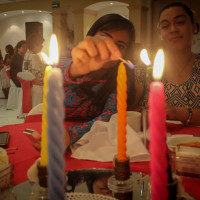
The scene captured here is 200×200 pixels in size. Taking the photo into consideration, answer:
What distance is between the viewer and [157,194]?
0.25 meters

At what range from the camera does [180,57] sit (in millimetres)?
2100

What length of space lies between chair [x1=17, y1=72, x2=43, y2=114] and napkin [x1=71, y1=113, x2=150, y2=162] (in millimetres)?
4046

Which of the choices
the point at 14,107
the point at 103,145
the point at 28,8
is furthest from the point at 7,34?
the point at 103,145

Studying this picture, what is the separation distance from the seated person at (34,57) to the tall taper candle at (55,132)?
4.29m

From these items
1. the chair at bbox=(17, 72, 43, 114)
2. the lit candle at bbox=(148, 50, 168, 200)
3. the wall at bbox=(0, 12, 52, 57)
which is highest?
the wall at bbox=(0, 12, 52, 57)

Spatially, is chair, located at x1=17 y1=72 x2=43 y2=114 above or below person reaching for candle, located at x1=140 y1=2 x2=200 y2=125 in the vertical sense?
below

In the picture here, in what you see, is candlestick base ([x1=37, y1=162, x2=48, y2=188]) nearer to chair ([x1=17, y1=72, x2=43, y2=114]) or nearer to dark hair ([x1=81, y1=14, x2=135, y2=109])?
dark hair ([x1=81, y1=14, x2=135, y2=109])

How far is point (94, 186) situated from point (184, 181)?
0.83 feet

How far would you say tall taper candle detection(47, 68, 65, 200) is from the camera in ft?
0.73

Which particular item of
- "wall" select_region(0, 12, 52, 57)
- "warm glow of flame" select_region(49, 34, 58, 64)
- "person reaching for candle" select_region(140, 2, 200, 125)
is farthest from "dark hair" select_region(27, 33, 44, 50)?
"wall" select_region(0, 12, 52, 57)

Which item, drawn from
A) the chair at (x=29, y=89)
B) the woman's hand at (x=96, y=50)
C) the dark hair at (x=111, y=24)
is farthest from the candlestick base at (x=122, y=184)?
the chair at (x=29, y=89)

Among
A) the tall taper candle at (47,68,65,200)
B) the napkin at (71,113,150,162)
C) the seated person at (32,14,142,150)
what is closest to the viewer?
the tall taper candle at (47,68,65,200)

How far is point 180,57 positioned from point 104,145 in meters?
1.48

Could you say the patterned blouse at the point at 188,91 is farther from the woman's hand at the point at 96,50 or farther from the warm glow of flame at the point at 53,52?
the warm glow of flame at the point at 53,52
